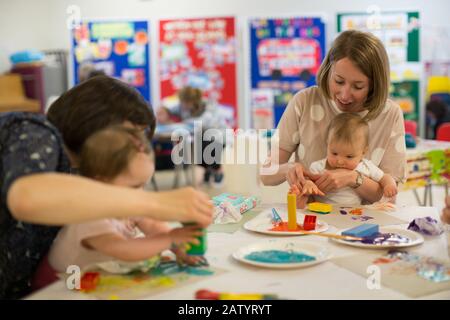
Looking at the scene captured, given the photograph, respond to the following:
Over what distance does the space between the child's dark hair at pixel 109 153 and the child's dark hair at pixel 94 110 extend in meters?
0.15

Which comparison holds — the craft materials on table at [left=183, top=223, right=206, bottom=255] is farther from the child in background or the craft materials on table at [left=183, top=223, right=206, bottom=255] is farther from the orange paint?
the child in background

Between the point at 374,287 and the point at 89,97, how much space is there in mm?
768

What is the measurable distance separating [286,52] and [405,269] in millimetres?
6432

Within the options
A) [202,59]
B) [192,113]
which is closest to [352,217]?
[192,113]

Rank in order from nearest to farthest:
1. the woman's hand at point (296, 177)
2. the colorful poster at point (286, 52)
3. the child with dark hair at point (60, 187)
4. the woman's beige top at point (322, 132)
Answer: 1. the child with dark hair at point (60, 187)
2. the woman's hand at point (296, 177)
3. the woman's beige top at point (322, 132)
4. the colorful poster at point (286, 52)

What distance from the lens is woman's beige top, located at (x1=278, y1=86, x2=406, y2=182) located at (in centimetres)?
232

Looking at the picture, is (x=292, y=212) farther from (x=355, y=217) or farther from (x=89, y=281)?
(x=89, y=281)

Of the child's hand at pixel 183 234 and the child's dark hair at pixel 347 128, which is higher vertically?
the child's dark hair at pixel 347 128

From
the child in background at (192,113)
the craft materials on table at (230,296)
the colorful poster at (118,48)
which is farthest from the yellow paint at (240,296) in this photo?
the colorful poster at (118,48)

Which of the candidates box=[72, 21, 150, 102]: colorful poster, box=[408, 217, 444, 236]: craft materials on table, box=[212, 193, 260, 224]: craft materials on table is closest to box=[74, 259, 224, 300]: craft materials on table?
box=[212, 193, 260, 224]: craft materials on table

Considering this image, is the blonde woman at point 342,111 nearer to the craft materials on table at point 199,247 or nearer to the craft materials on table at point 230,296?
the craft materials on table at point 199,247

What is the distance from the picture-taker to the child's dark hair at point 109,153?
47.7 inches

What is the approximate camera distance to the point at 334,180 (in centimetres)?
211

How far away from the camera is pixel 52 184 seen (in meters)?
1.05
